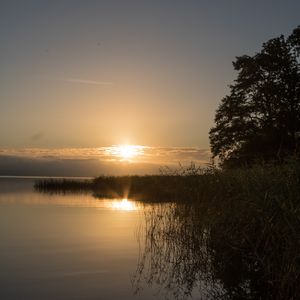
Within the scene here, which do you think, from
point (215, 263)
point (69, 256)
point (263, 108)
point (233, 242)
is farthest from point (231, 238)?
point (263, 108)

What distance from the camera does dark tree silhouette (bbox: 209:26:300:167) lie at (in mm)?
31234

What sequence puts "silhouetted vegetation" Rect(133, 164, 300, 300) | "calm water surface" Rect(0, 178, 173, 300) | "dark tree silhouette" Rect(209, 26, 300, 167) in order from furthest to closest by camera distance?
"dark tree silhouette" Rect(209, 26, 300, 167) < "calm water surface" Rect(0, 178, 173, 300) < "silhouetted vegetation" Rect(133, 164, 300, 300)

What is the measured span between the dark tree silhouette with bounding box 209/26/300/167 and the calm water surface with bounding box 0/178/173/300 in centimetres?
1117

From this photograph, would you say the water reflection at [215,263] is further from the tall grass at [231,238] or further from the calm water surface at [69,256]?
the calm water surface at [69,256]

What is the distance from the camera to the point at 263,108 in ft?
109

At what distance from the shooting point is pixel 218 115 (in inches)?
1383

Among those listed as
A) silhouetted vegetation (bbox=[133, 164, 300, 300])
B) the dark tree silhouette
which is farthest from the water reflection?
the dark tree silhouette

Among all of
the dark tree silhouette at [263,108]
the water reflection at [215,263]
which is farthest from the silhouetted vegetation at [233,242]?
the dark tree silhouette at [263,108]

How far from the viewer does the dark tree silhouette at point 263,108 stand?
31234 mm

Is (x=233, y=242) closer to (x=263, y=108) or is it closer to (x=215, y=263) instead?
(x=215, y=263)

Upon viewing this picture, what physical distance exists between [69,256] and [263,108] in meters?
23.3

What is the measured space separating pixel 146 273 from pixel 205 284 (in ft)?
5.28

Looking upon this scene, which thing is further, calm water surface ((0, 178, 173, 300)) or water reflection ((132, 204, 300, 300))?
calm water surface ((0, 178, 173, 300))

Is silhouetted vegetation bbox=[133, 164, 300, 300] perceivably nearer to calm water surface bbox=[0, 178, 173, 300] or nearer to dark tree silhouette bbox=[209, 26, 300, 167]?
calm water surface bbox=[0, 178, 173, 300]
